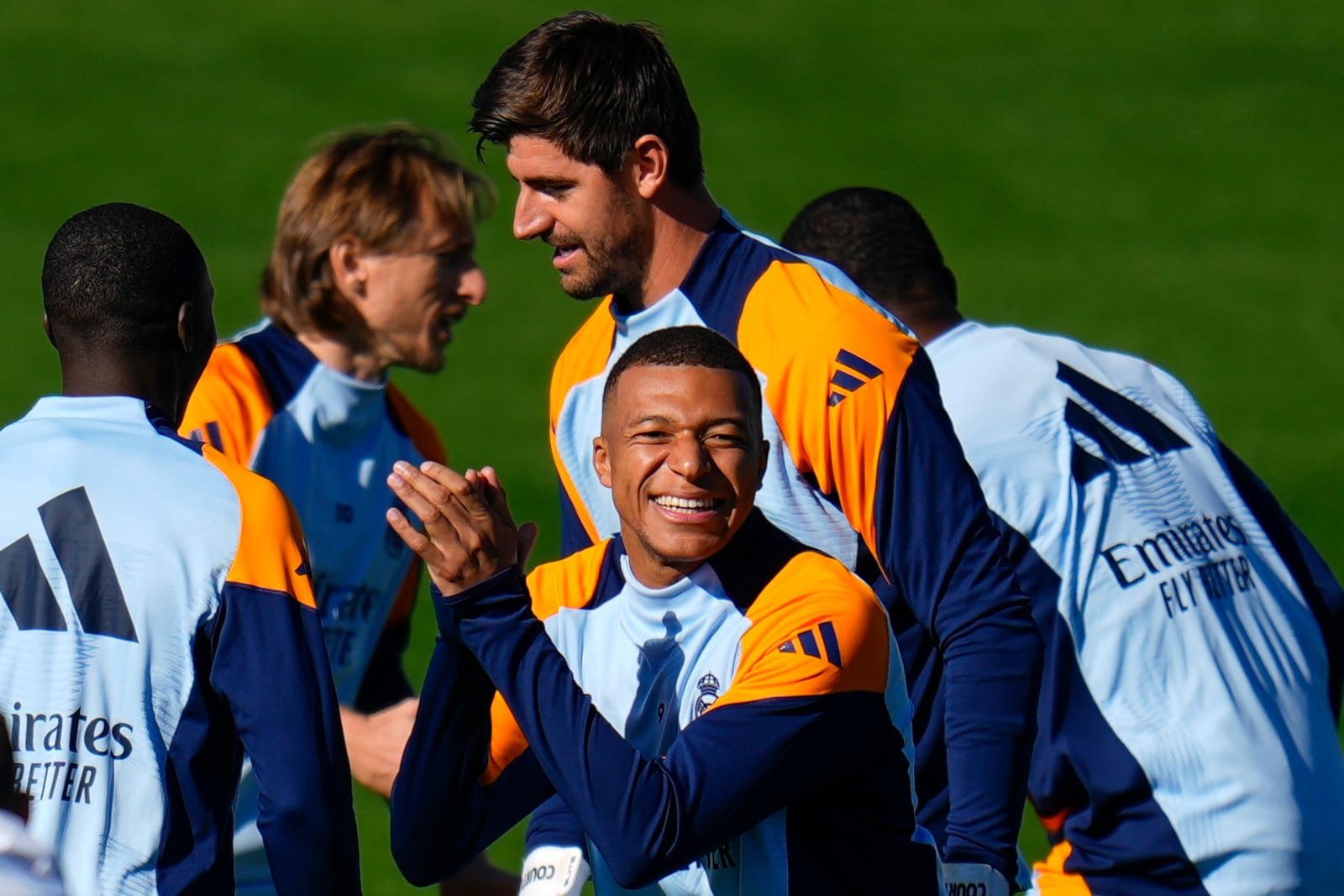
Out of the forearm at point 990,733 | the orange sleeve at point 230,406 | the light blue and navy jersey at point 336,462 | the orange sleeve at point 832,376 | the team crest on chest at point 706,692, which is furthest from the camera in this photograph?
the light blue and navy jersey at point 336,462

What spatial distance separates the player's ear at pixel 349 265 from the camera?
5.87 metres

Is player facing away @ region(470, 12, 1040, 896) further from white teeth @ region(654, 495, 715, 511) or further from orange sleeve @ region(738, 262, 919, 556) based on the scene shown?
→ white teeth @ region(654, 495, 715, 511)

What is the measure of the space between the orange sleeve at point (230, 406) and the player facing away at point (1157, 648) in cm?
188

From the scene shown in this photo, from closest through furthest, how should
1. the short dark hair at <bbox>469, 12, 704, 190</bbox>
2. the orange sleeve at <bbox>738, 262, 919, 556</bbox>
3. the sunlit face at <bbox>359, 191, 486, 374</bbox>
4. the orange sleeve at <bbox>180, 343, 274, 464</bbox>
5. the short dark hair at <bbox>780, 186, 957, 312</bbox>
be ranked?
the orange sleeve at <bbox>738, 262, 919, 556</bbox>, the short dark hair at <bbox>469, 12, 704, 190</bbox>, the short dark hair at <bbox>780, 186, 957, 312</bbox>, the orange sleeve at <bbox>180, 343, 274, 464</bbox>, the sunlit face at <bbox>359, 191, 486, 374</bbox>

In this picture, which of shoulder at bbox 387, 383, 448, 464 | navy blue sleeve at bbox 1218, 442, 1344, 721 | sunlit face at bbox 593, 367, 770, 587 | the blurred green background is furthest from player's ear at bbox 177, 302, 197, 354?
the blurred green background

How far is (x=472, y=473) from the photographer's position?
10.6 ft

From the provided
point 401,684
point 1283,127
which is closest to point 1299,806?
point 401,684

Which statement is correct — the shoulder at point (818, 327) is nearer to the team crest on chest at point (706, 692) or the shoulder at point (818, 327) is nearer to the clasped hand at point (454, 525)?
the team crest on chest at point (706, 692)

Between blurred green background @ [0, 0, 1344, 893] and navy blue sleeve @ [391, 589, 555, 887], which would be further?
blurred green background @ [0, 0, 1344, 893]

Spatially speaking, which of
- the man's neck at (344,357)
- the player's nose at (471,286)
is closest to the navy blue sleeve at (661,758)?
the man's neck at (344,357)

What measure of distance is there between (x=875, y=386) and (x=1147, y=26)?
12.8 meters

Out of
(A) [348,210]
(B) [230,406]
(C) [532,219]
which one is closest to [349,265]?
(A) [348,210]

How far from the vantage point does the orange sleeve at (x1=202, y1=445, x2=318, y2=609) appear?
331 centimetres

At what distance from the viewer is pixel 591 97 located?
4027mm
